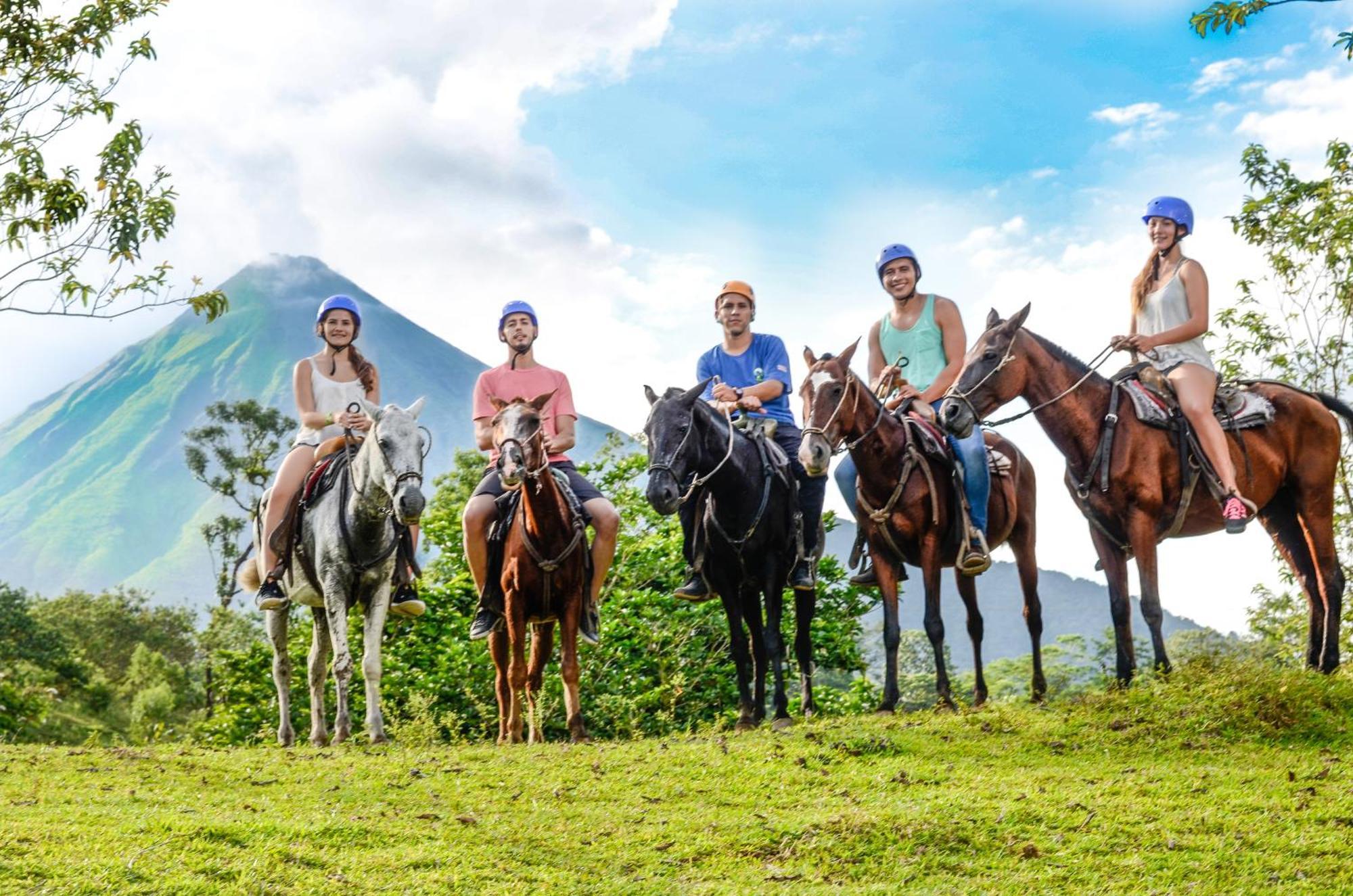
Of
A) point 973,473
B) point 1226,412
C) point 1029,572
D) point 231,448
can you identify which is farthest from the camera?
point 231,448

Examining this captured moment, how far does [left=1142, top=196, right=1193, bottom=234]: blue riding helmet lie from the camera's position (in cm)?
998

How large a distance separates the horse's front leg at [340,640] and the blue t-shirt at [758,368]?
11.3 ft

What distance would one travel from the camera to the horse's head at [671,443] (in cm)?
878

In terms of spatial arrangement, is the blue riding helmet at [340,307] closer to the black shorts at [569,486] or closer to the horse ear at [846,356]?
the black shorts at [569,486]

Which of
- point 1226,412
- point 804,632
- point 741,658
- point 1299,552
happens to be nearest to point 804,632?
point 804,632

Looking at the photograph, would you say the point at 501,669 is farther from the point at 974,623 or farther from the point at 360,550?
the point at 974,623

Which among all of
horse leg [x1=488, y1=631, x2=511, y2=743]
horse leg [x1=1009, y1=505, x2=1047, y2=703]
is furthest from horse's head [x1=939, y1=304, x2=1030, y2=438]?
horse leg [x1=488, y1=631, x2=511, y2=743]

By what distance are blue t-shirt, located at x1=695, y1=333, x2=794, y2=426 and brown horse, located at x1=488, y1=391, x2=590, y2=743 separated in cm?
158

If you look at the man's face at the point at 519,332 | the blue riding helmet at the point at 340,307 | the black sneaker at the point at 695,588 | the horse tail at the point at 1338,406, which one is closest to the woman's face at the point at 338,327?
the blue riding helmet at the point at 340,307

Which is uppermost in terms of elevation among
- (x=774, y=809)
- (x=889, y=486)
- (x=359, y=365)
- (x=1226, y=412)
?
(x=359, y=365)

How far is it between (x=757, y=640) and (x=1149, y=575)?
3.01 metres

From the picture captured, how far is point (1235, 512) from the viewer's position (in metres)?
9.54

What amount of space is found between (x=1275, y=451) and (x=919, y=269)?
3.37 metres

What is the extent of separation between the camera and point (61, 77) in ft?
41.0
